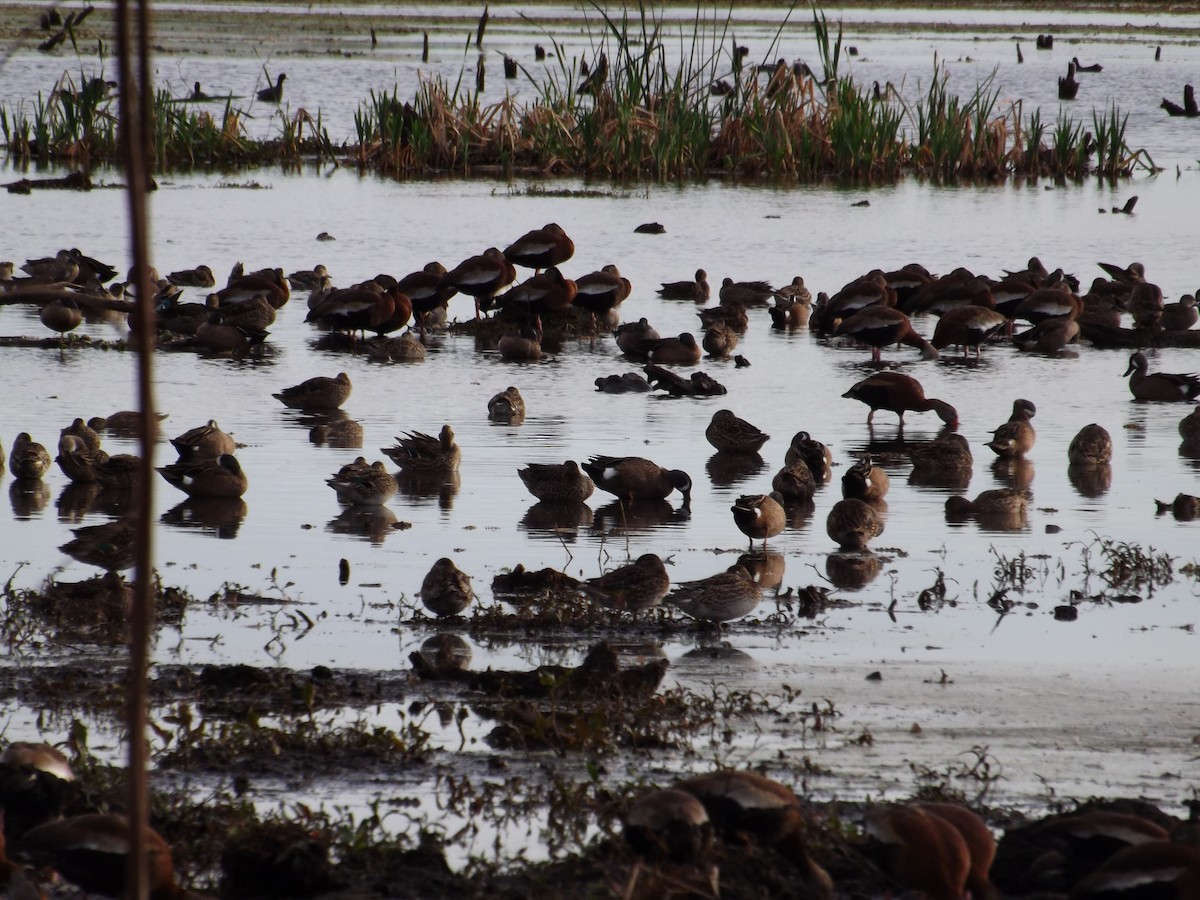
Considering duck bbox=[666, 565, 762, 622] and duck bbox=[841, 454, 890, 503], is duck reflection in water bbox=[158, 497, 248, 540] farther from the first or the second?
duck bbox=[841, 454, 890, 503]

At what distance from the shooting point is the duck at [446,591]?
262 inches

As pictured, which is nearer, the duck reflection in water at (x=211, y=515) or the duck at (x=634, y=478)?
the duck reflection in water at (x=211, y=515)

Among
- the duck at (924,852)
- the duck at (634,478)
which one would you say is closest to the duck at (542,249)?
the duck at (634,478)

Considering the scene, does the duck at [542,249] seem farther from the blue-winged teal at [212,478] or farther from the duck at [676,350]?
the blue-winged teal at [212,478]

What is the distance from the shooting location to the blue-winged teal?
30.1ft

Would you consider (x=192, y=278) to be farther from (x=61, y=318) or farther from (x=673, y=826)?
(x=673, y=826)

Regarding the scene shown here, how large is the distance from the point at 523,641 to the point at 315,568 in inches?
64.1

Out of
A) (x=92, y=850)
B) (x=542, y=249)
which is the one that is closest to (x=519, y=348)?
(x=542, y=249)

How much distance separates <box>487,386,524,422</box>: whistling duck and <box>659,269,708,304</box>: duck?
6624mm

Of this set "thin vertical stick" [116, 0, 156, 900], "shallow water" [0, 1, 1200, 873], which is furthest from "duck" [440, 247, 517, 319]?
"thin vertical stick" [116, 0, 156, 900]

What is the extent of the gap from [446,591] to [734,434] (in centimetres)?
431

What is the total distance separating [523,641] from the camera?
6465 mm

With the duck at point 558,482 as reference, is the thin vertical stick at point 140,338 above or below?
above

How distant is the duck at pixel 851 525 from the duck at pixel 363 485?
250cm
